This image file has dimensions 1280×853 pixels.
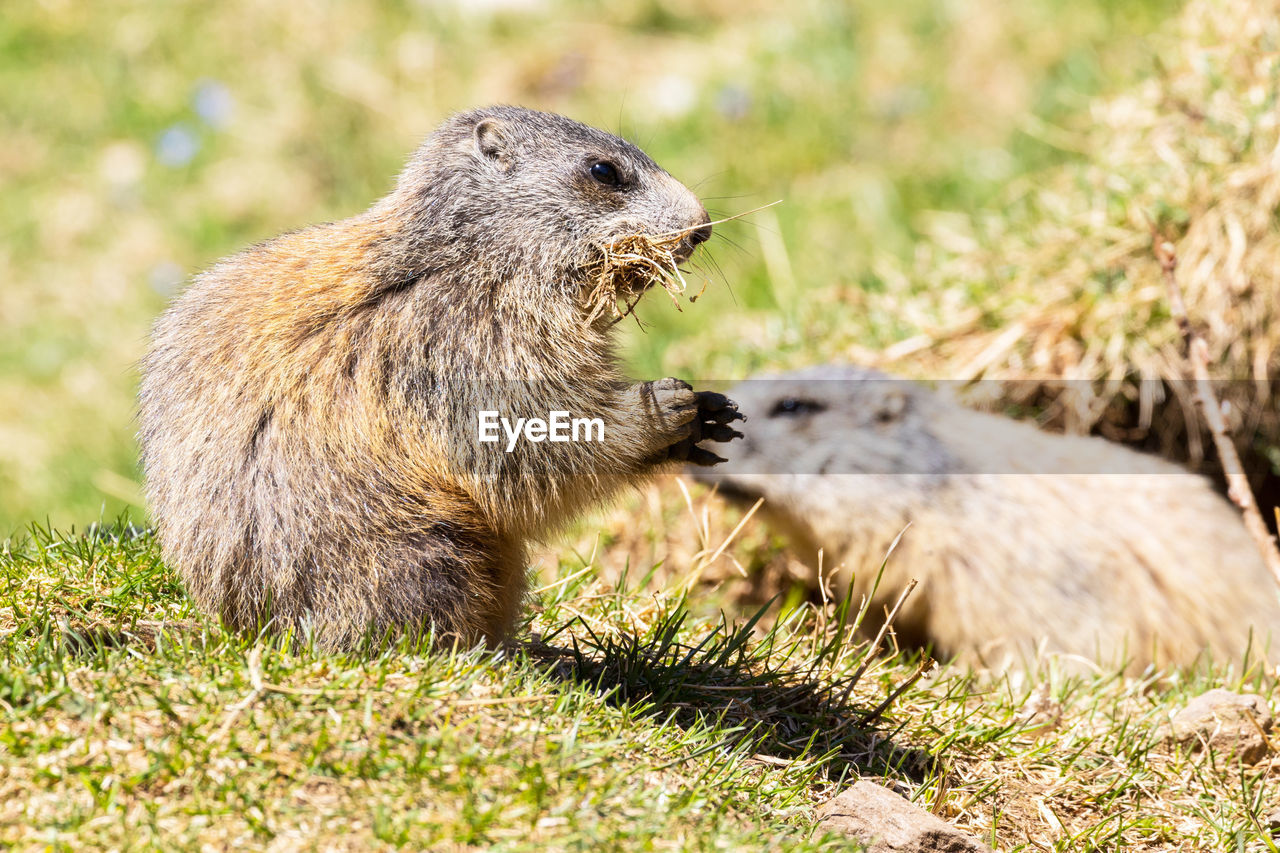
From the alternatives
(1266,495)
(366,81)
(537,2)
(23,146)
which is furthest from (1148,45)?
(23,146)

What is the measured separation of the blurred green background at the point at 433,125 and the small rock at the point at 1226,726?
159 inches

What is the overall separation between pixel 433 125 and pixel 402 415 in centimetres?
755

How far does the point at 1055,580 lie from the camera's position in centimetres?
591

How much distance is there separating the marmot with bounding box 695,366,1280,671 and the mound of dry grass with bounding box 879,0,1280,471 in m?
0.40

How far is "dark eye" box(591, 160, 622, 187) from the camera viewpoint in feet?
12.6

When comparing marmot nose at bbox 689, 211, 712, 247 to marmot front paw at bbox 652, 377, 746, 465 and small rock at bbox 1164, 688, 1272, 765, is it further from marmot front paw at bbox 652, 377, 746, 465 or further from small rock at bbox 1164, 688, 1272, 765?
small rock at bbox 1164, 688, 1272, 765

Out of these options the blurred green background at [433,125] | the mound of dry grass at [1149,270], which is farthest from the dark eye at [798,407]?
the blurred green background at [433,125]

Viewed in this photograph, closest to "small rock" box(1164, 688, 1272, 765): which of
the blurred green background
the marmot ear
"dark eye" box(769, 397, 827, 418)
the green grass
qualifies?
the green grass

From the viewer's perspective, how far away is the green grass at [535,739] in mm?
2812

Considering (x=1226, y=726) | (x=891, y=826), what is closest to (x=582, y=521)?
(x=891, y=826)

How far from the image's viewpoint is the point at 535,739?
3080mm

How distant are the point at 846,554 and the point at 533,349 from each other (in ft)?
10.4

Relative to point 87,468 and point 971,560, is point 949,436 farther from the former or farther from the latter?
point 87,468

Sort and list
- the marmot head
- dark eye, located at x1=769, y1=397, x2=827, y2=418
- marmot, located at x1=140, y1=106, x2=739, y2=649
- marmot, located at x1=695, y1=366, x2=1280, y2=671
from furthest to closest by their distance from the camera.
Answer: dark eye, located at x1=769, y1=397, x2=827, y2=418, marmot, located at x1=695, y1=366, x2=1280, y2=671, the marmot head, marmot, located at x1=140, y1=106, x2=739, y2=649
